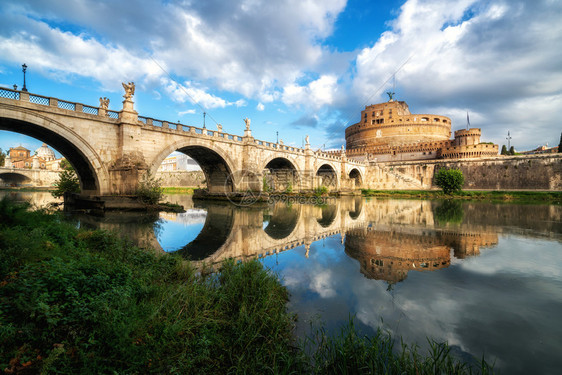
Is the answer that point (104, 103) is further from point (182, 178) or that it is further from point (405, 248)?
point (182, 178)

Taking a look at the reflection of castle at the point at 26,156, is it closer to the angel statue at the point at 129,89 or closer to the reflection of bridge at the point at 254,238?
the angel statue at the point at 129,89

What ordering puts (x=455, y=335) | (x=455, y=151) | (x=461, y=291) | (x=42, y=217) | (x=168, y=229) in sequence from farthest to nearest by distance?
(x=455, y=151) < (x=168, y=229) < (x=42, y=217) < (x=461, y=291) < (x=455, y=335)

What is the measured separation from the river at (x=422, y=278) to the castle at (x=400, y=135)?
51.1 m

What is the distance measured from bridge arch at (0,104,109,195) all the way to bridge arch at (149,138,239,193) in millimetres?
4200

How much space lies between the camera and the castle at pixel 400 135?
186 ft

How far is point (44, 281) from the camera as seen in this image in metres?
2.91

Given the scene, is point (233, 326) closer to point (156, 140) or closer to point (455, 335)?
point (455, 335)

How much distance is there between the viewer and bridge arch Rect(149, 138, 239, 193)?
22919 millimetres

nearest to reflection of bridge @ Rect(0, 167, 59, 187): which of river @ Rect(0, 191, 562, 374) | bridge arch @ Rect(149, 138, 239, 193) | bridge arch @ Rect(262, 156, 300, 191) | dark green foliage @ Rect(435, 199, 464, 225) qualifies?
bridge arch @ Rect(149, 138, 239, 193)

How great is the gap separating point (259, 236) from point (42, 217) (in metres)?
6.93

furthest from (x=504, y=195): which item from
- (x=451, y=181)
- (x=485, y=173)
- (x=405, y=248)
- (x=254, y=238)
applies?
(x=254, y=238)

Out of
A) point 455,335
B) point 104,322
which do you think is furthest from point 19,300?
point 455,335

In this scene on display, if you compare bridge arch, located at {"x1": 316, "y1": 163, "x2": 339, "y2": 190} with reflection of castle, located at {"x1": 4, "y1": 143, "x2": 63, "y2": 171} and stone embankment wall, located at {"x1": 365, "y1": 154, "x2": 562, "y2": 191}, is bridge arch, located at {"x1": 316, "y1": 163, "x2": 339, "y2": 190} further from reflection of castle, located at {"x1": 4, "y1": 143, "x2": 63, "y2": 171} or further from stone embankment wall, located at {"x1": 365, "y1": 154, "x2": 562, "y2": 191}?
reflection of castle, located at {"x1": 4, "y1": 143, "x2": 63, "y2": 171}

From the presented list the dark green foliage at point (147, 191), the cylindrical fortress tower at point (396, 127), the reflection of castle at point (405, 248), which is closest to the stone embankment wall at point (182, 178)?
the dark green foliage at point (147, 191)
